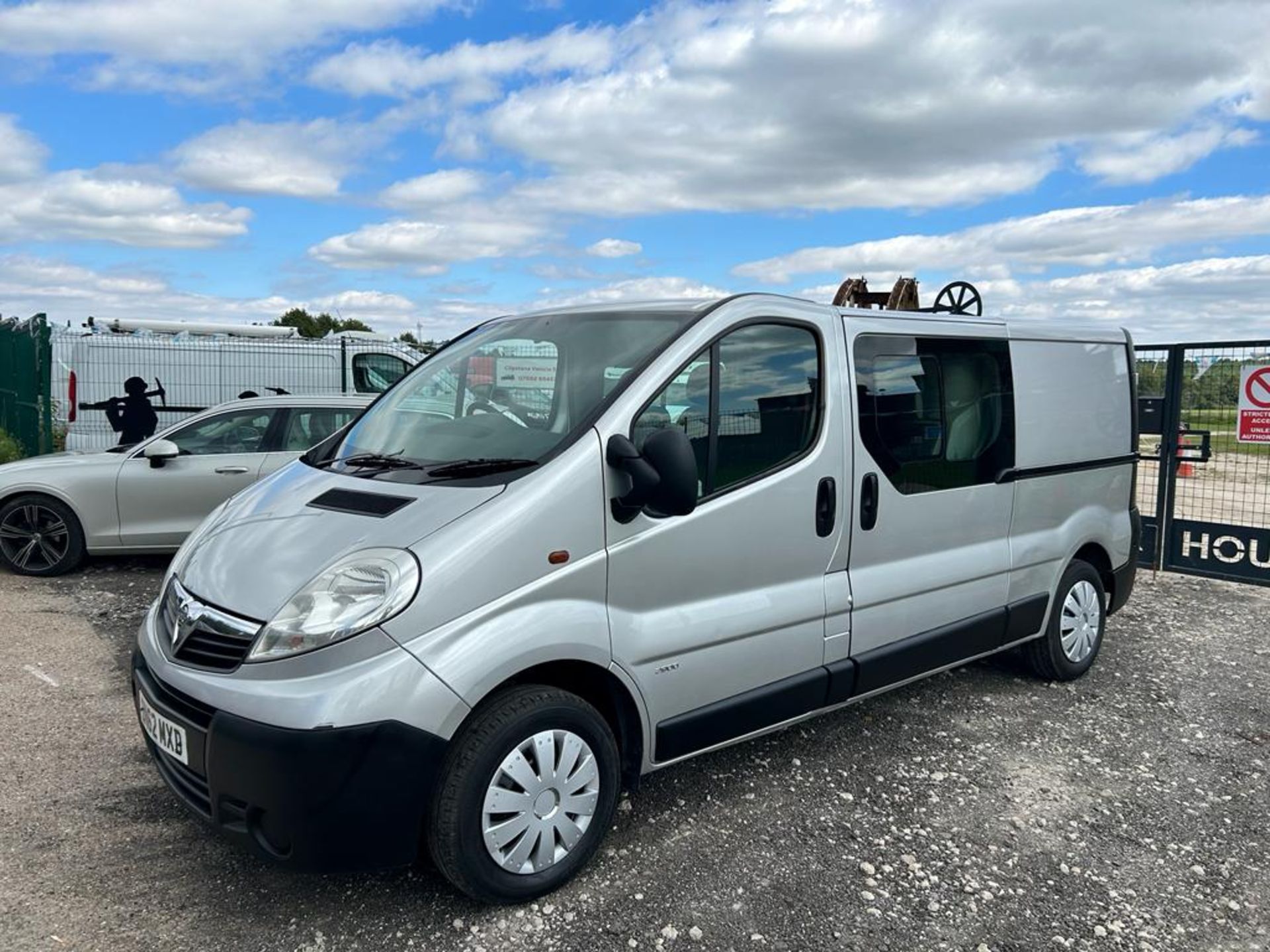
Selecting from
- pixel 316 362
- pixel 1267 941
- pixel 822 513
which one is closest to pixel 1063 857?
pixel 1267 941

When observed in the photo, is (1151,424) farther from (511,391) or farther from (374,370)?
(374,370)

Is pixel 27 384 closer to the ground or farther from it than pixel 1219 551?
farther from it

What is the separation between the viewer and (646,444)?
301cm

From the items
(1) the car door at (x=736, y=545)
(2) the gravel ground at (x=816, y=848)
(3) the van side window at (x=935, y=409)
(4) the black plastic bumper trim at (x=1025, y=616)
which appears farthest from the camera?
(4) the black plastic bumper trim at (x=1025, y=616)

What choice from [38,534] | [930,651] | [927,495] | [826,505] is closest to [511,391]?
[826,505]

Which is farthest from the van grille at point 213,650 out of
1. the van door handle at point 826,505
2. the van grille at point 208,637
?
the van door handle at point 826,505

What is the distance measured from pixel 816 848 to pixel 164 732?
2.25 metres

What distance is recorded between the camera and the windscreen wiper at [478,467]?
10.2 feet

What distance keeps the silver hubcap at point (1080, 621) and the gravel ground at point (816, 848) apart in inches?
10.1

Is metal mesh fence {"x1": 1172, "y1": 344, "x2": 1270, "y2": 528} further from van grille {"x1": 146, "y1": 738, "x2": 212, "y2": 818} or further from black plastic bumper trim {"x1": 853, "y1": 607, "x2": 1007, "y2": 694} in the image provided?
van grille {"x1": 146, "y1": 738, "x2": 212, "y2": 818}

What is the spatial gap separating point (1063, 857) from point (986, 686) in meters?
1.85

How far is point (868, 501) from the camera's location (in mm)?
3914

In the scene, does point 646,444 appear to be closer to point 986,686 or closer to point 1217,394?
point 986,686

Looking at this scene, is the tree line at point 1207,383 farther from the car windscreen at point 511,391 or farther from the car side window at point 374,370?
the car side window at point 374,370
